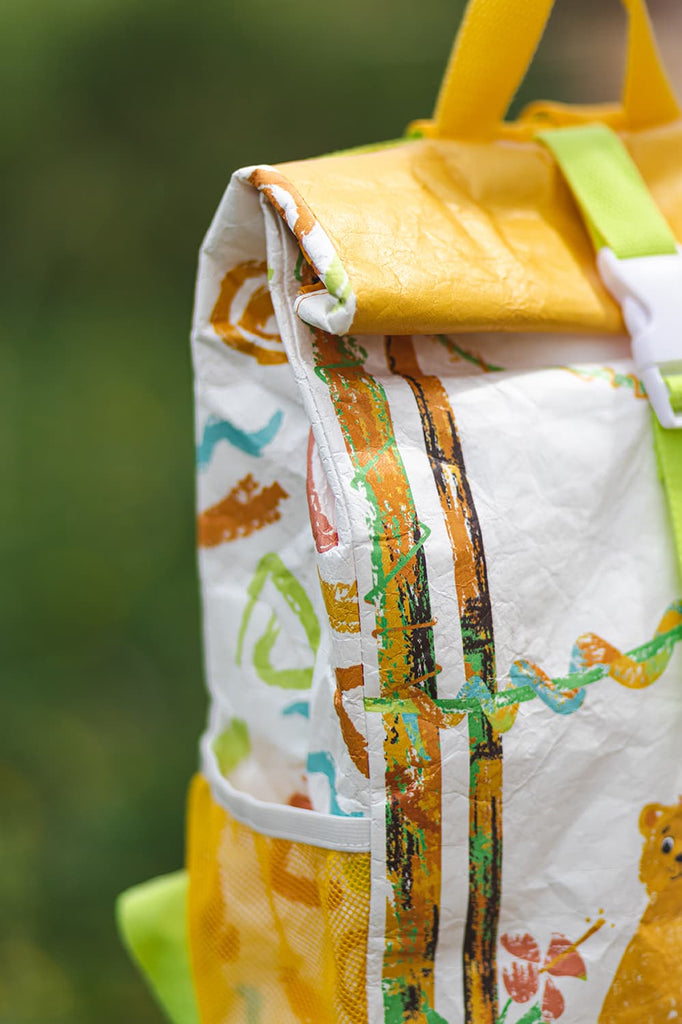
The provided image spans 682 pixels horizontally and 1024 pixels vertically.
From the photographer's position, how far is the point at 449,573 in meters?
0.35

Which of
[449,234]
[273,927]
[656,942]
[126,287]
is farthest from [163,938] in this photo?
[126,287]

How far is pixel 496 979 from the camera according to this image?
1.26 feet

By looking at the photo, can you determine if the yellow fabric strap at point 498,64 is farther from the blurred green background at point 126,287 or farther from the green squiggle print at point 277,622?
the blurred green background at point 126,287

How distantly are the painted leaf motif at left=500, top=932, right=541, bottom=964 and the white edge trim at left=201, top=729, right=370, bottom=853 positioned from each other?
0.08 metres

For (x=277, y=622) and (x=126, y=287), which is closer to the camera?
(x=277, y=622)

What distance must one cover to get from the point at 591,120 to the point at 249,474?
0.83ft

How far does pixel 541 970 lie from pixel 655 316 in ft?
0.86

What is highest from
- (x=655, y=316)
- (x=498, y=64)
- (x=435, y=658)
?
(x=498, y=64)

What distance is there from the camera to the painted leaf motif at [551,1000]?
387 millimetres

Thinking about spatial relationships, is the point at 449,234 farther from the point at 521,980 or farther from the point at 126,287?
the point at 126,287

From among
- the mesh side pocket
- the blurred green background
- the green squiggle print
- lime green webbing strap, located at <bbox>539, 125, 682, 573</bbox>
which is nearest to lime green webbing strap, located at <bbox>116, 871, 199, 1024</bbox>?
the mesh side pocket

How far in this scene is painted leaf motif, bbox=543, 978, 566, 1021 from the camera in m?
0.39

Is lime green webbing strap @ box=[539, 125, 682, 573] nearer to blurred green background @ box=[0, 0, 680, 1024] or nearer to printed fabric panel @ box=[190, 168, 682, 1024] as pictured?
printed fabric panel @ box=[190, 168, 682, 1024]

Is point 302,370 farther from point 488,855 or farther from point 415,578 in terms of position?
point 488,855
